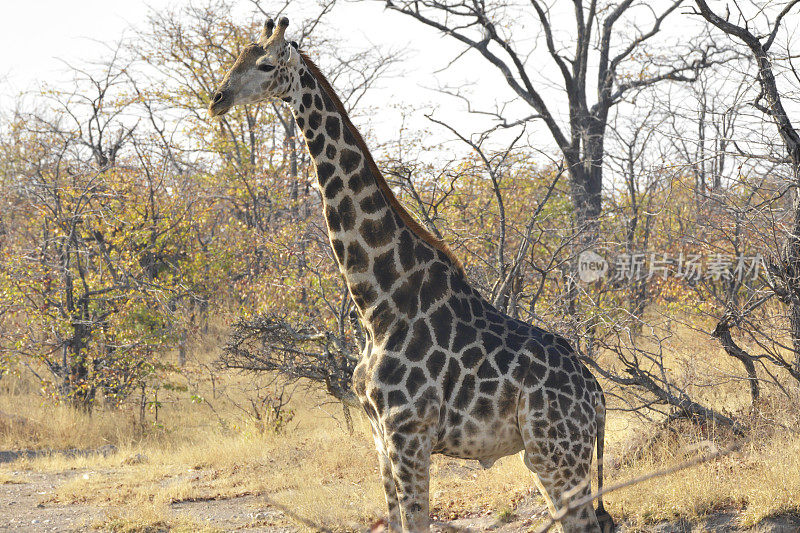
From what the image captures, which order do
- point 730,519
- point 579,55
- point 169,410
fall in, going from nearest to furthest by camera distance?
1. point 730,519
2. point 169,410
3. point 579,55

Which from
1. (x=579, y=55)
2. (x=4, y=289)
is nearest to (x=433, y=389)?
(x=4, y=289)

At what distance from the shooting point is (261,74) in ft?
15.5

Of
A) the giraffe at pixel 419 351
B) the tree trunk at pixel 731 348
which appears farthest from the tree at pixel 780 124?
the giraffe at pixel 419 351

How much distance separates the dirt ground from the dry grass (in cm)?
10

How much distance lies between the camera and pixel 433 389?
15.4ft

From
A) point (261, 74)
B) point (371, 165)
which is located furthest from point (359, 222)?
point (261, 74)

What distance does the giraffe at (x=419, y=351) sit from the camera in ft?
15.3

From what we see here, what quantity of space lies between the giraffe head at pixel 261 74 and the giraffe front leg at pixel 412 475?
2.21 meters

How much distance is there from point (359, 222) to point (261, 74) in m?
1.09

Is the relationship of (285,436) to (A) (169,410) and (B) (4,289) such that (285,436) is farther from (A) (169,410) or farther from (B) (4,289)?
(B) (4,289)

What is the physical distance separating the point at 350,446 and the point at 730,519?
15.6ft

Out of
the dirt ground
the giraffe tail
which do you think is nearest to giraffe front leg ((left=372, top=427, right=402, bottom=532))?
the giraffe tail

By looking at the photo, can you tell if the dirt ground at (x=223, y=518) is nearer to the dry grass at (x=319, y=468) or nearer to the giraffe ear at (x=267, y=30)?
the dry grass at (x=319, y=468)

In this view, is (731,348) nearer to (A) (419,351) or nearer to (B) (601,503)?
(B) (601,503)
